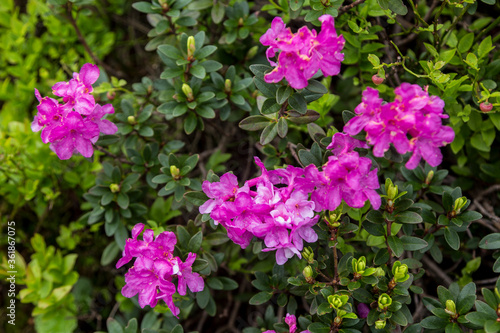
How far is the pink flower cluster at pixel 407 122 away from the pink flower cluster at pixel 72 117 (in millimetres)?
1063

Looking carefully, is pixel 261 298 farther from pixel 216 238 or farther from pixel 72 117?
pixel 72 117

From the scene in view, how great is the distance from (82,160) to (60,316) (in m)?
0.92

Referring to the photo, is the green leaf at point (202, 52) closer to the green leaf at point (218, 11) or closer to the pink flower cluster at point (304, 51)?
the green leaf at point (218, 11)

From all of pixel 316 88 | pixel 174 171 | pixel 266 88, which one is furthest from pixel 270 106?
pixel 174 171

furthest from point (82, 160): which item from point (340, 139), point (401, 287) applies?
point (401, 287)

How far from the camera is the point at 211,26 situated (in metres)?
2.38

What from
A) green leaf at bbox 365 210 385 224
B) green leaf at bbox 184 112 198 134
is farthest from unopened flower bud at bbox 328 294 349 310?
green leaf at bbox 184 112 198 134

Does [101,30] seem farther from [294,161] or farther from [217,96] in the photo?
[294,161]

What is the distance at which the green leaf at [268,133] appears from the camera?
1728 millimetres

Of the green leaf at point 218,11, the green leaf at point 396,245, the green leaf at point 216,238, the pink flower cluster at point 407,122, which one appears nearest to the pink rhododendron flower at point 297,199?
the pink flower cluster at point 407,122

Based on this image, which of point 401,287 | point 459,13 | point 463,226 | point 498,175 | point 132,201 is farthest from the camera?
point 132,201

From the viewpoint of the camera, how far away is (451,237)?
1.77m

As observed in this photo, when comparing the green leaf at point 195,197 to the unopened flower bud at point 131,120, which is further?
the unopened flower bud at point 131,120

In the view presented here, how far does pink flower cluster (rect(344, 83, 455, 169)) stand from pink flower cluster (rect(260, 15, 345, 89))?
0.20 metres
